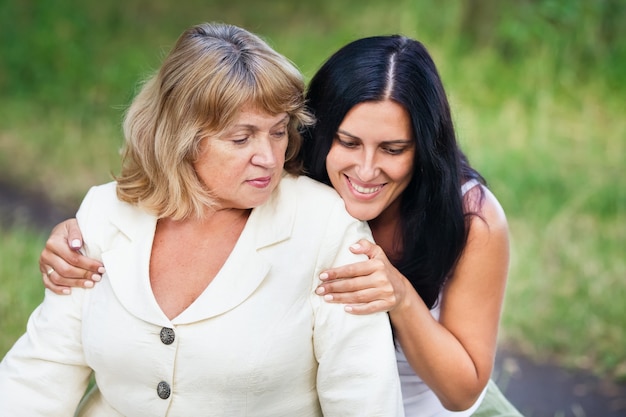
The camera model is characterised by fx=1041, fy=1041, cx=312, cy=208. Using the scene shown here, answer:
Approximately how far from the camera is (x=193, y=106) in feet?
8.38

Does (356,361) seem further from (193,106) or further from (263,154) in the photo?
(193,106)

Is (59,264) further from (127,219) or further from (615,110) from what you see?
(615,110)

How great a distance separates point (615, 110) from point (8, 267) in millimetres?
4055

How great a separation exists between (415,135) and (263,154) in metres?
0.43

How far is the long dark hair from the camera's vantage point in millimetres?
2719

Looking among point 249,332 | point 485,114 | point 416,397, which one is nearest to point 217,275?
point 249,332

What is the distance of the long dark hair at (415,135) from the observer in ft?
8.92

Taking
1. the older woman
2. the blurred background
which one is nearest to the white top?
the older woman

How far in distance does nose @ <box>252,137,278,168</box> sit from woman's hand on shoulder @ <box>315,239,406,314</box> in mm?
306

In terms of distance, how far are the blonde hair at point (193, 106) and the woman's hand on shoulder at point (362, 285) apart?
346mm

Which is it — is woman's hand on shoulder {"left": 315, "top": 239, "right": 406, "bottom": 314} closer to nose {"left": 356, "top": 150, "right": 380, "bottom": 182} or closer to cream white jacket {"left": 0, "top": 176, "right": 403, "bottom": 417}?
cream white jacket {"left": 0, "top": 176, "right": 403, "bottom": 417}

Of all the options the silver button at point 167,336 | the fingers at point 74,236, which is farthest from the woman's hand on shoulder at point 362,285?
the fingers at point 74,236

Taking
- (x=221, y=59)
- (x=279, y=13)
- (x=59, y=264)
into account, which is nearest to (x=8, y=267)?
(x=59, y=264)

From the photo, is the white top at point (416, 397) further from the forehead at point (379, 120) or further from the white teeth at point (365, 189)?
the forehead at point (379, 120)
